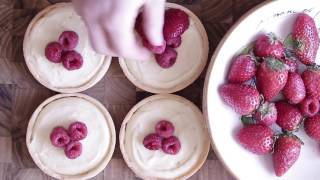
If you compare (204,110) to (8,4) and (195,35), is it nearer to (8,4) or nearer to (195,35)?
(195,35)

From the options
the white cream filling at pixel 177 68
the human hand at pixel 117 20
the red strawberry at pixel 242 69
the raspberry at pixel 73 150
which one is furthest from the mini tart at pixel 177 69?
the human hand at pixel 117 20

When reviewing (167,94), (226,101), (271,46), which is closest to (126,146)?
(167,94)

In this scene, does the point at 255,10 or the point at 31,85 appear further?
the point at 31,85

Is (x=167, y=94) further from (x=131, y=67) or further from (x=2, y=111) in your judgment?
(x=2, y=111)

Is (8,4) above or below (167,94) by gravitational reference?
above

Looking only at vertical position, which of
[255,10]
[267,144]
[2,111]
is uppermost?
[255,10]

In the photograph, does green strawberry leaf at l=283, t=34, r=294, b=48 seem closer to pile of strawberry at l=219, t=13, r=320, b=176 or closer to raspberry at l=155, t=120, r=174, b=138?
pile of strawberry at l=219, t=13, r=320, b=176

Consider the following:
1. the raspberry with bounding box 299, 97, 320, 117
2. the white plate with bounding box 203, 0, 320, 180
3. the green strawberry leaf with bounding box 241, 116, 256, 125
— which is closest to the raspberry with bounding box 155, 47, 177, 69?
the white plate with bounding box 203, 0, 320, 180
